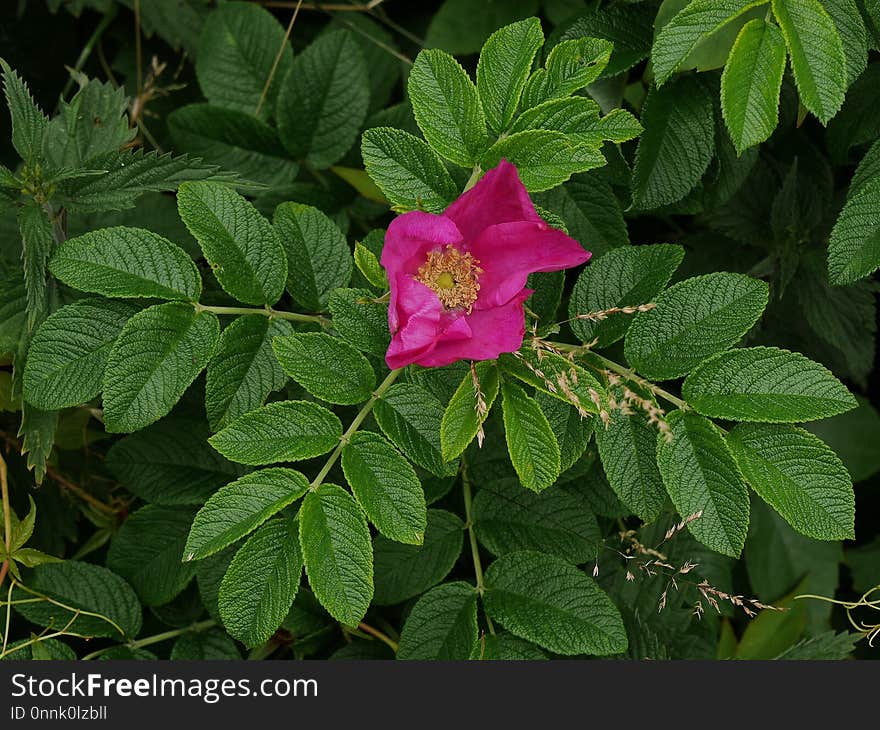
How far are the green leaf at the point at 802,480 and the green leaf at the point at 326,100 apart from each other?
2.50 feet

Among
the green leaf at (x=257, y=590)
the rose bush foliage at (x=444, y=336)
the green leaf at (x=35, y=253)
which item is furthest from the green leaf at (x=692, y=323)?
the green leaf at (x=35, y=253)

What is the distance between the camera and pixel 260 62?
4.95 feet

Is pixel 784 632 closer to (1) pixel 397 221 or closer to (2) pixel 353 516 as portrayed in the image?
(2) pixel 353 516

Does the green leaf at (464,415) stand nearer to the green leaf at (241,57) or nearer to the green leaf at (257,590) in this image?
the green leaf at (257,590)

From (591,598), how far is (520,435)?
293 mm

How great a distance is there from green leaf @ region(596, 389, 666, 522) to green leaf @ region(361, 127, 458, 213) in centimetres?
32

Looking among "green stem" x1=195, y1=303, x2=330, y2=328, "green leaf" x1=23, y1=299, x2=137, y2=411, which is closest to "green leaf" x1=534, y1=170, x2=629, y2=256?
"green stem" x1=195, y1=303, x2=330, y2=328

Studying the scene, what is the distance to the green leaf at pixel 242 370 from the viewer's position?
1.12m

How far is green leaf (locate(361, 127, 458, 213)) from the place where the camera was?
1.08 metres

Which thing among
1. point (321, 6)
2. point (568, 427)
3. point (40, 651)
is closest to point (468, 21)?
point (321, 6)

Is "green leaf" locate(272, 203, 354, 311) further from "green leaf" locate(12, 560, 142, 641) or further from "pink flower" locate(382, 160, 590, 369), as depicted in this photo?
"green leaf" locate(12, 560, 142, 641)

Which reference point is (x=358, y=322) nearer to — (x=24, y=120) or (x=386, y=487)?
(x=386, y=487)

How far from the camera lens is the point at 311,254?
1.20m

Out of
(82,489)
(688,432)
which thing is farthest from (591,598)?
(82,489)
